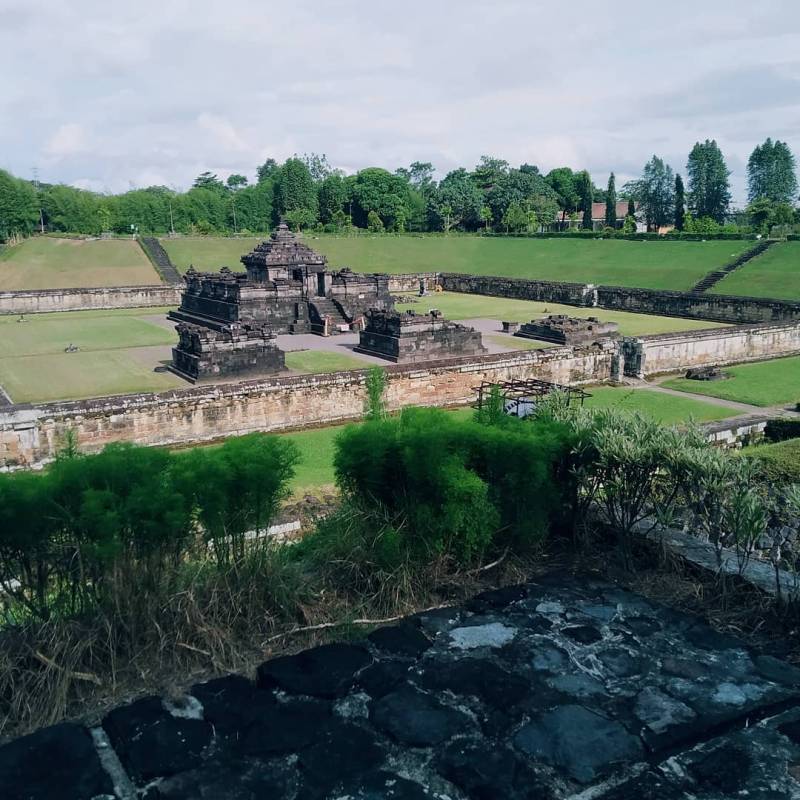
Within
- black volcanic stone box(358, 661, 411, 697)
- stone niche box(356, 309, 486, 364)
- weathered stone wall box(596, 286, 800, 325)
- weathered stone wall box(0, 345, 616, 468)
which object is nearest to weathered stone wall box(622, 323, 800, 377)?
weathered stone wall box(596, 286, 800, 325)

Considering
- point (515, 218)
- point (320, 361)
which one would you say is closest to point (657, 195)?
point (515, 218)

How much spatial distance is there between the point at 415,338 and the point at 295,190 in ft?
163

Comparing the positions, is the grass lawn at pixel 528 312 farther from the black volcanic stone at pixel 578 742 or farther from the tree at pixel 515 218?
the black volcanic stone at pixel 578 742

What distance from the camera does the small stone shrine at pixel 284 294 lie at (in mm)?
28500

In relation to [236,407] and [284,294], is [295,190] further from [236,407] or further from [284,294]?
[236,407]

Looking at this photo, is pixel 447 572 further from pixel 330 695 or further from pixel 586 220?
pixel 586 220

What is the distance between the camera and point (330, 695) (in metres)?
4.28

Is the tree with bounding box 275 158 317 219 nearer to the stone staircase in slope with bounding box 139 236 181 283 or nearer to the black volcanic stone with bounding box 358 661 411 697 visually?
the stone staircase in slope with bounding box 139 236 181 283

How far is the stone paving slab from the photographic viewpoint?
353 centimetres

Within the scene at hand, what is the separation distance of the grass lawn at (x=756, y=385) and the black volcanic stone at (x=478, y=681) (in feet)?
51.1

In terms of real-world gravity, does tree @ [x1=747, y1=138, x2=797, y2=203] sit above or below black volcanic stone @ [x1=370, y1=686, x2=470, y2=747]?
above

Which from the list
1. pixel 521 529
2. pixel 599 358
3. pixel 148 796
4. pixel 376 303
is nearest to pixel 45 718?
pixel 148 796

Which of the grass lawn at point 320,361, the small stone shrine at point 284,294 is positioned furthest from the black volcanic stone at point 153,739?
the small stone shrine at point 284,294

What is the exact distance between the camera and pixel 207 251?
1869 inches
